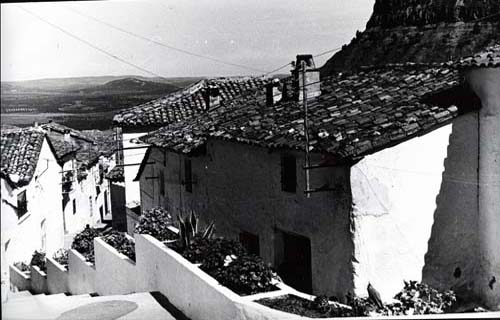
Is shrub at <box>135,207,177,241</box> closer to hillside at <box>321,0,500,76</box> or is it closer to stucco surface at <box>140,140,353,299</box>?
stucco surface at <box>140,140,353,299</box>

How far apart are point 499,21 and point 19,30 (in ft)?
18.2

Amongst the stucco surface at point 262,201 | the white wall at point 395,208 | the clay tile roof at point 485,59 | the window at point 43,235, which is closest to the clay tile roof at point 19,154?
the window at point 43,235

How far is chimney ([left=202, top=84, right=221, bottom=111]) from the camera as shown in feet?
35.5

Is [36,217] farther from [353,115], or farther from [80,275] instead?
[353,115]

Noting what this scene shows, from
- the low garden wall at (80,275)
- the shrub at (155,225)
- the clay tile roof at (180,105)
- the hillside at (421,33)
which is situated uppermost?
the hillside at (421,33)

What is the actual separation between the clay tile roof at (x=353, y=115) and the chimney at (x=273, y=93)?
10 centimetres

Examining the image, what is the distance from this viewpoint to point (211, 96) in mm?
11195

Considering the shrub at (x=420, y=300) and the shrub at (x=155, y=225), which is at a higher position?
the shrub at (x=155, y=225)

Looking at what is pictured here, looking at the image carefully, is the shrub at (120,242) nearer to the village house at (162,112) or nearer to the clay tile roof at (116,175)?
the village house at (162,112)

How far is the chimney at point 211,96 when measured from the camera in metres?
10.8

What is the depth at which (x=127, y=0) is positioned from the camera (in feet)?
24.6

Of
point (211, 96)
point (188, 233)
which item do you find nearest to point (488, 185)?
point (188, 233)

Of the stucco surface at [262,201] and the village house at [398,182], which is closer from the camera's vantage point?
the village house at [398,182]

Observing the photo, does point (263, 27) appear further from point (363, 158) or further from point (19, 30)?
point (19, 30)
